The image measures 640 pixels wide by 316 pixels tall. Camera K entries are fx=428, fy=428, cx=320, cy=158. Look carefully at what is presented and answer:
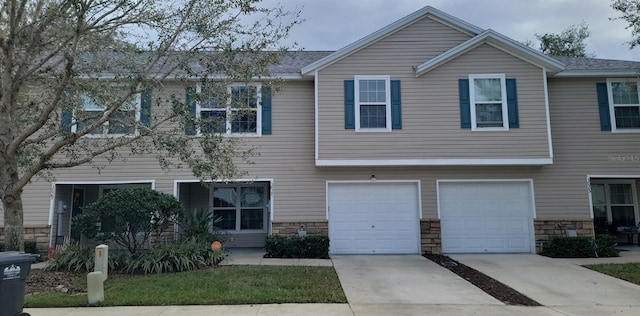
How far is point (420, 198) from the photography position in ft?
40.4

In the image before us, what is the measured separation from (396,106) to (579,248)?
6.22 metres

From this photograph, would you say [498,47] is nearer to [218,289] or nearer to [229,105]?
[229,105]

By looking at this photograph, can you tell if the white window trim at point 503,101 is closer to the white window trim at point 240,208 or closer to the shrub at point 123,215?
the white window trim at point 240,208

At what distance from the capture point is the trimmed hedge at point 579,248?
11469mm

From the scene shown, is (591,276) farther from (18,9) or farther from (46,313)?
(18,9)

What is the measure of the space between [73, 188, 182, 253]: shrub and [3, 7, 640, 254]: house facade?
1.89m

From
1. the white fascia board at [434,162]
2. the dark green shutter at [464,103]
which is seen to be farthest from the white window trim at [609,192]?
the dark green shutter at [464,103]

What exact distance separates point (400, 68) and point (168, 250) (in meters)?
7.94

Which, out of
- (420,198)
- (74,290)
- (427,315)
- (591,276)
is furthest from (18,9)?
(591,276)

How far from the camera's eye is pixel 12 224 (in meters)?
8.11

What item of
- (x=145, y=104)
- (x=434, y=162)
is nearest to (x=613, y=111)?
(x=434, y=162)

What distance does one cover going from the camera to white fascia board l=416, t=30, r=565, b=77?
39.7 feet

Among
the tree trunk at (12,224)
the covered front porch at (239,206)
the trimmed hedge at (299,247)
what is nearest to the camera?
the tree trunk at (12,224)

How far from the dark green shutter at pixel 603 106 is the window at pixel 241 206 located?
1048cm
